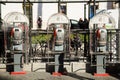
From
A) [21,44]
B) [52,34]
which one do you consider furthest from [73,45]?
[21,44]

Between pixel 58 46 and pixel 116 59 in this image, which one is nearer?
pixel 58 46

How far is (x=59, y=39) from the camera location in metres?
12.7

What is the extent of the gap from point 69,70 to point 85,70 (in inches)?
24.1

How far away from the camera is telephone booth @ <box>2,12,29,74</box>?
41.5 ft

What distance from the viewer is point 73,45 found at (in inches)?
632

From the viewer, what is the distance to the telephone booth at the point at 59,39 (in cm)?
1273

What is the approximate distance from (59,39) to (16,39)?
156 centimetres

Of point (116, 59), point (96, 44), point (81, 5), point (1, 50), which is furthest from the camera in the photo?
point (81, 5)

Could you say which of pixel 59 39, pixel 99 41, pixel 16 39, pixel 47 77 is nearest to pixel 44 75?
pixel 47 77

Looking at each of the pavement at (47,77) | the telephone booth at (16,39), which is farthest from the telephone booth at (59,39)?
the telephone booth at (16,39)

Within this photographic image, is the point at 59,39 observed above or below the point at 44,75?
above

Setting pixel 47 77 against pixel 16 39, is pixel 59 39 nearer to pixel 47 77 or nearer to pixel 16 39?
pixel 47 77

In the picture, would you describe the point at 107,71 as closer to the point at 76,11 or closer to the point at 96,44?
the point at 96,44

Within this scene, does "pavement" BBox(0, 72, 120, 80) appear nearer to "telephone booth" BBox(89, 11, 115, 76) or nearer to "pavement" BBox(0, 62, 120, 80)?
"pavement" BBox(0, 62, 120, 80)
